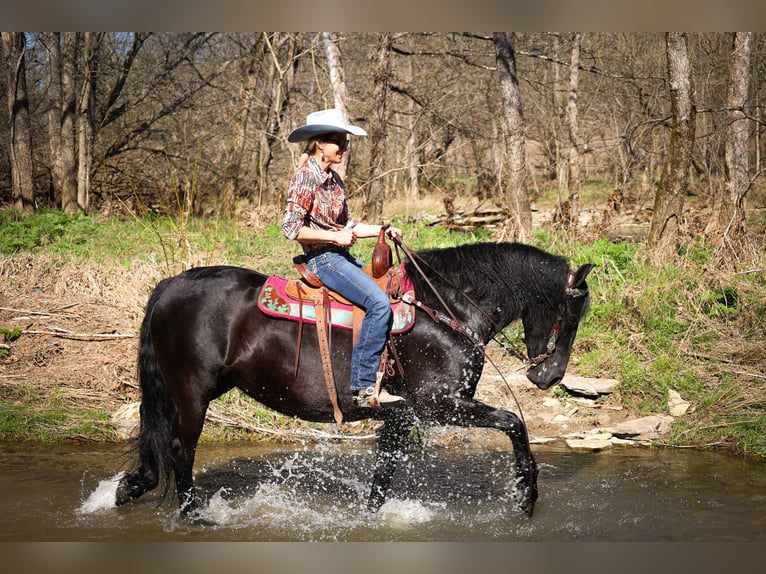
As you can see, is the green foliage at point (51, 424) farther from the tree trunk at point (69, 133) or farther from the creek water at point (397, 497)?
the tree trunk at point (69, 133)

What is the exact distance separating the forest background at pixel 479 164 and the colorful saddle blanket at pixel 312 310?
7.19ft

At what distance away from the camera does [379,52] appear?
16.5 metres

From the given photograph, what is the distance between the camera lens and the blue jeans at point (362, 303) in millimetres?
5137

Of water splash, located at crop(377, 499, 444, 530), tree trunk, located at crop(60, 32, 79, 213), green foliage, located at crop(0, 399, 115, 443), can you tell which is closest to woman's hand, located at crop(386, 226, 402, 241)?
water splash, located at crop(377, 499, 444, 530)

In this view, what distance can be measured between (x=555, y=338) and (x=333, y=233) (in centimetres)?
178

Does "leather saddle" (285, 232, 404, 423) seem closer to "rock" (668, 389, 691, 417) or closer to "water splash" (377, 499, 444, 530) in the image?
"water splash" (377, 499, 444, 530)

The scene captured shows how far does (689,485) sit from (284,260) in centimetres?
691

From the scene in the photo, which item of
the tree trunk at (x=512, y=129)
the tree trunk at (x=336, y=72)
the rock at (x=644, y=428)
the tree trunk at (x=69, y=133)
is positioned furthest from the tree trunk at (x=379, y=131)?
the rock at (x=644, y=428)

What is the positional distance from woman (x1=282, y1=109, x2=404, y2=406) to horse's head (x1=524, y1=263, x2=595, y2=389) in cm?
105

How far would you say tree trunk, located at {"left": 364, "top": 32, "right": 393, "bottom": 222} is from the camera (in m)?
16.4

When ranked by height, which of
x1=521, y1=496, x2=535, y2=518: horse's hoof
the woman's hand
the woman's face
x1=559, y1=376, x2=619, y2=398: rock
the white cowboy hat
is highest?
the white cowboy hat

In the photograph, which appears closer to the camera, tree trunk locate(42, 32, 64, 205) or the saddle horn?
the saddle horn
